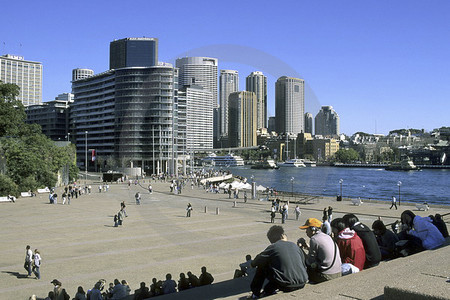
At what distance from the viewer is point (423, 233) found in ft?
28.7

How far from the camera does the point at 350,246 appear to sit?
7.07m

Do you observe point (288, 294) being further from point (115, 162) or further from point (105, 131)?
point (105, 131)

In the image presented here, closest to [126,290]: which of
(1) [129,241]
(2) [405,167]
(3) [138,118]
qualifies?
(1) [129,241]

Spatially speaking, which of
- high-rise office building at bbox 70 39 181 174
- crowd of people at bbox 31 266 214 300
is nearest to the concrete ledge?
crowd of people at bbox 31 266 214 300

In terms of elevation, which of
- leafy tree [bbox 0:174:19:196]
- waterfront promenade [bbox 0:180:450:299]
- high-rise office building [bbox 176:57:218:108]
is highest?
high-rise office building [bbox 176:57:218:108]

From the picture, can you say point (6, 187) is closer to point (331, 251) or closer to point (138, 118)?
point (331, 251)

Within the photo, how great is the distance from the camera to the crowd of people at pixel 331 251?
575 cm

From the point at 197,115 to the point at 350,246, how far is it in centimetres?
14200

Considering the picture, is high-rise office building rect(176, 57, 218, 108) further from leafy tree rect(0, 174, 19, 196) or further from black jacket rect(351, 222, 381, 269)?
leafy tree rect(0, 174, 19, 196)

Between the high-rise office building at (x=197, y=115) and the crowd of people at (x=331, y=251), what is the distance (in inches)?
4798

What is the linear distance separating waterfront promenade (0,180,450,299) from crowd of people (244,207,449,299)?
57.6 inches

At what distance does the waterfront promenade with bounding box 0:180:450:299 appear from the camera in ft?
51.0

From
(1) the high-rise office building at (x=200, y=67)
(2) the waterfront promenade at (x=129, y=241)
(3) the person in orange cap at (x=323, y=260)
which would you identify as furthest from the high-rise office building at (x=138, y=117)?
(3) the person in orange cap at (x=323, y=260)

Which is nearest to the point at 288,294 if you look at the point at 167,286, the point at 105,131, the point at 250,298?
the point at 250,298
